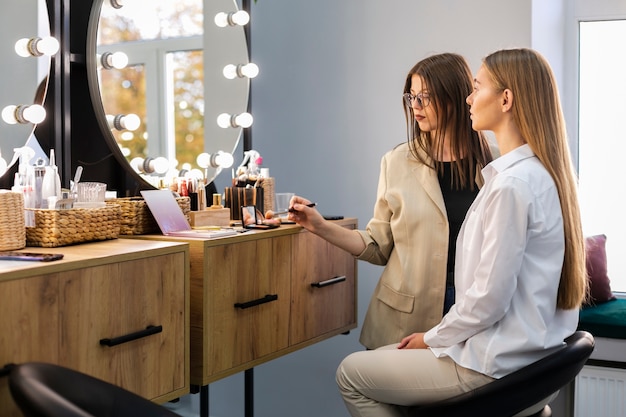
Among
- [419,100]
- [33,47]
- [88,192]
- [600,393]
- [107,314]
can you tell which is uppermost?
[33,47]

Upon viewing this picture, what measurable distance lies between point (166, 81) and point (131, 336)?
996mm

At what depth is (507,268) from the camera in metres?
1.61

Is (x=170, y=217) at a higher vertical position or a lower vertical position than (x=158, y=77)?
lower

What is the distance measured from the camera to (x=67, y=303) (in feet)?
4.93

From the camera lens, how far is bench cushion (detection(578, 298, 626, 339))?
8.96 ft

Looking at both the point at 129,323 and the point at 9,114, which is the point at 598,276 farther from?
the point at 9,114

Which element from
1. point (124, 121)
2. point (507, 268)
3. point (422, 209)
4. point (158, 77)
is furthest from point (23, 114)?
point (507, 268)

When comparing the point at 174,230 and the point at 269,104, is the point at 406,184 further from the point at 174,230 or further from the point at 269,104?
the point at 269,104

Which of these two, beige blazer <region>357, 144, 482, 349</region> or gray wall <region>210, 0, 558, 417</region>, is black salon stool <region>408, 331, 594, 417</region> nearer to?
beige blazer <region>357, 144, 482, 349</region>

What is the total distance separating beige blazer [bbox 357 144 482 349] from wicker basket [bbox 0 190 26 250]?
100 centimetres

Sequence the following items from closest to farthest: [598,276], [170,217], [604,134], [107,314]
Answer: [107,314] → [170,217] → [598,276] → [604,134]

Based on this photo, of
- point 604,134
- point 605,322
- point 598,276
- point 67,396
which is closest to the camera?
point 67,396

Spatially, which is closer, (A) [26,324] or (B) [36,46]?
(A) [26,324]

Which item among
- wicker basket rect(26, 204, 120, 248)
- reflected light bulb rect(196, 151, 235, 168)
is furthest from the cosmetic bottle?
reflected light bulb rect(196, 151, 235, 168)
